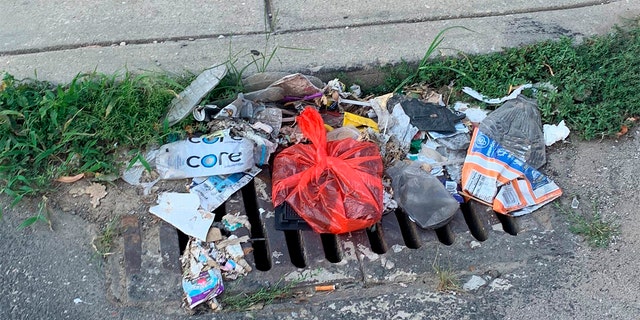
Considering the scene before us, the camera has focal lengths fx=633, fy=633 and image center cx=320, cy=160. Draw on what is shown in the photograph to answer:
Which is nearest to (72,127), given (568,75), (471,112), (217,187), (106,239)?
(106,239)

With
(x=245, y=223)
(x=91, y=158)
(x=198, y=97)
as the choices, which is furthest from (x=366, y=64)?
(x=91, y=158)

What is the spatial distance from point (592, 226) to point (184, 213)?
5.07 feet

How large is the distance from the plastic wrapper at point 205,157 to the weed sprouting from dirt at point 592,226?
125 centimetres

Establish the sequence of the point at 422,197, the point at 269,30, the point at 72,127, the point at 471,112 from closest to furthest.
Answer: the point at 422,197 < the point at 72,127 < the point at 471,112 < the point at 269,30

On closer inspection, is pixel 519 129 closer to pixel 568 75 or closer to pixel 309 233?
pixel 568 75

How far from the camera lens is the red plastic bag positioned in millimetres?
2314

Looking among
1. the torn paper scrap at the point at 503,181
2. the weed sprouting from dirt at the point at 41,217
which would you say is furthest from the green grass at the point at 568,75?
the weed sprouting from dirt at the point at 41,217

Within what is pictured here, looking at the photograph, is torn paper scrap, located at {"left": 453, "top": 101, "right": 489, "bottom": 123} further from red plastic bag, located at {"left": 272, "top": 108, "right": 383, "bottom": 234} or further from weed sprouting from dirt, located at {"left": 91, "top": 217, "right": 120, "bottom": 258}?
weed sprouting from dirt, located at {"left": 91, "top": 217, "right": 120, "bottom": 258}

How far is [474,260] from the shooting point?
7.57 ft

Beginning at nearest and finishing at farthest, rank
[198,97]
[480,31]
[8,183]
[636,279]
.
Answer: [636,279] < [8,183] < [198,97] < [480,31]

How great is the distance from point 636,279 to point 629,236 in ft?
0.63

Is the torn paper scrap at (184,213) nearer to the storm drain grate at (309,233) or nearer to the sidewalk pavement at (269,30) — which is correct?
the storm drain grate at (309,233)

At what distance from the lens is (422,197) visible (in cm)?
243

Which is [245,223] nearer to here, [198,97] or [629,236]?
[198,97]
